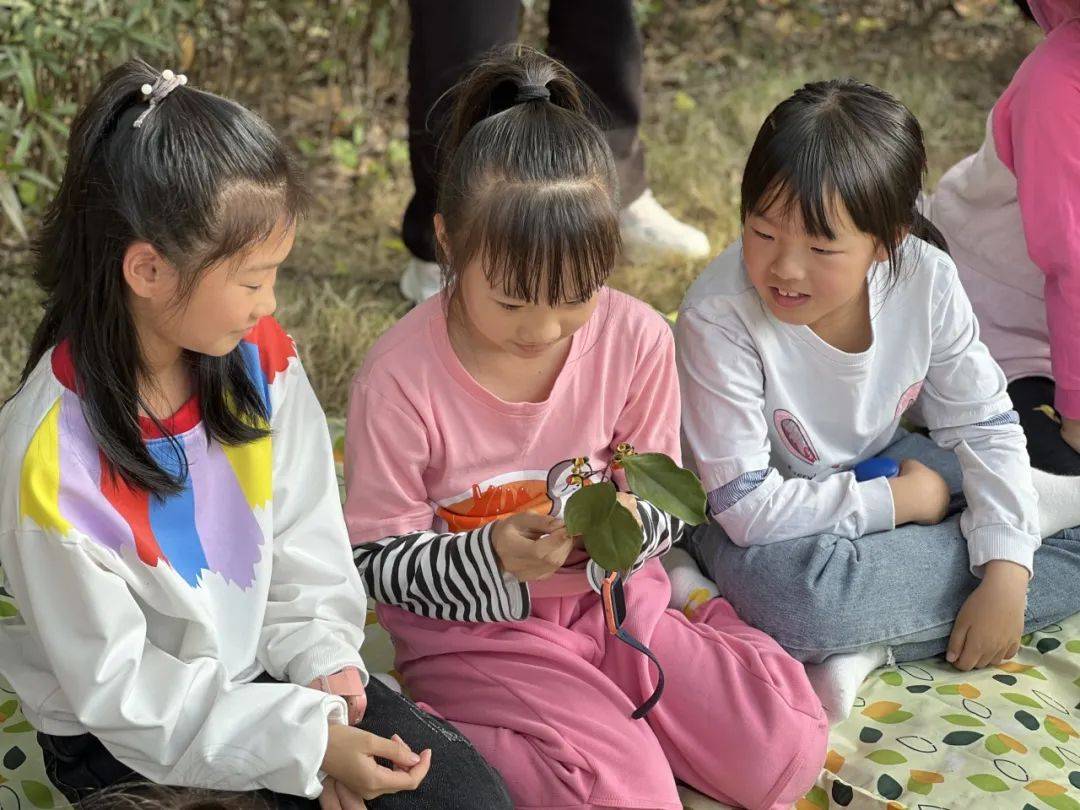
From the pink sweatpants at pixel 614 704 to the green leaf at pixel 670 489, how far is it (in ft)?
0.91

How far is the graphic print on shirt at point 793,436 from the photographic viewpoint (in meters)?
1.93

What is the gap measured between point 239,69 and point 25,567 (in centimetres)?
238

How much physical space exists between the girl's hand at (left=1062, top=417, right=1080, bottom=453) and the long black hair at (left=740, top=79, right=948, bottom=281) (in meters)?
0.49

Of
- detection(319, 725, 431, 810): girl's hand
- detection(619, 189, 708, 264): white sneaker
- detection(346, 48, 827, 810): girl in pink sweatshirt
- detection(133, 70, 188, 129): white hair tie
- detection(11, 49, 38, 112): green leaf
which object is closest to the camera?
detection(133, 70, 188, 129): white hair tie

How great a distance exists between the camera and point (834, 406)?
1953mm

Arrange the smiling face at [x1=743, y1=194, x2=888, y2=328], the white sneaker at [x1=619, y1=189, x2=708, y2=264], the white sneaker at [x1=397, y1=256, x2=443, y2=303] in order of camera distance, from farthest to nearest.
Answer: the white sneaker at [x1=619, y1=189, x2=708, y2=264] → the white sneaker at [x1=397, y1=256, x2=443, y2=303] → the smiling face at [x1=743, y1=194, x2=888, y2=328]

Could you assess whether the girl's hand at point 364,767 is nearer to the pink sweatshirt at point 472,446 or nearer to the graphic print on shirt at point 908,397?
the pink sweatshirt at point 472,446

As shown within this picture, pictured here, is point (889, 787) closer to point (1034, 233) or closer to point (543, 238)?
point (543, 238)

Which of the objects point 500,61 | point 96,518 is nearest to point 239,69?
point 500,61

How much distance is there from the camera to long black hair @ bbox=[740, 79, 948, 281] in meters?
1.73

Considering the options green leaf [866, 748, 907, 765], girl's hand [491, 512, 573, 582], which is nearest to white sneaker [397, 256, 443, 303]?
girl's hand [491, 512, 573, 582]

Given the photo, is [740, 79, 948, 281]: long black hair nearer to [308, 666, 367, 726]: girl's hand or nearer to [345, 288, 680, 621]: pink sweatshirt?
[345, 288, 680, 621]: pink sweatshirt

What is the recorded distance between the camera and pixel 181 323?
4.59 feet

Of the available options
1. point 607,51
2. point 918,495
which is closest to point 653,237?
point 607,51
